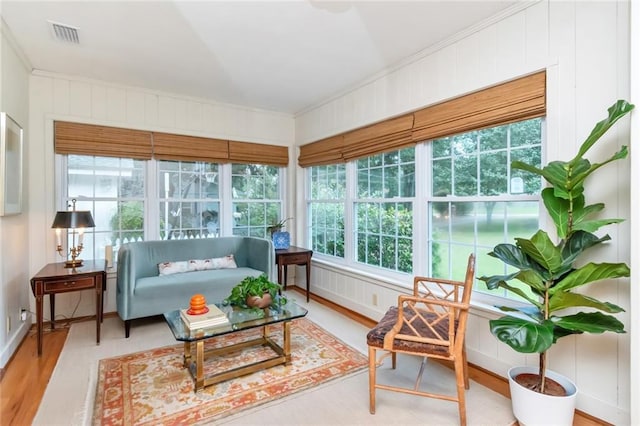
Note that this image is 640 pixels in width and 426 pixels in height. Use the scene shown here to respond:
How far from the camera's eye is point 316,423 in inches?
71.4

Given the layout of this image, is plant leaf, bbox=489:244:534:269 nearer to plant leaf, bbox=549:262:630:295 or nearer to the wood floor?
plant leaf, bbox=549:262:630:295

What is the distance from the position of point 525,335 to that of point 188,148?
385 centimetres

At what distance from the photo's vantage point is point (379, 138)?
3.31 m

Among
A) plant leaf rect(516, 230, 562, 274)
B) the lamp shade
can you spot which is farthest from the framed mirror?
plant leaf rect(516, 230, 562, 274)

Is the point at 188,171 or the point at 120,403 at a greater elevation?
the point at 188,171

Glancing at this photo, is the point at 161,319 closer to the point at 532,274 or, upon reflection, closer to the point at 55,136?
the point at 55,136

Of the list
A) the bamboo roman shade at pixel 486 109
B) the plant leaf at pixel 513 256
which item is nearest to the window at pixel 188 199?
the bamboo roman shade at pixel 486 109

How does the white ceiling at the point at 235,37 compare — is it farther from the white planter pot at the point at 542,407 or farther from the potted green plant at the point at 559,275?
the white planter pot at the point at 542,407

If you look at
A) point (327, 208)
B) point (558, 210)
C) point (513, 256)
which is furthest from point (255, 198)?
point (558, 210)

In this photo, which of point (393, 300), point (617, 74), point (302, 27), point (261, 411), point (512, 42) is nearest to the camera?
point (617, 74)

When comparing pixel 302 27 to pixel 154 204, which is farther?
pixel 154 204

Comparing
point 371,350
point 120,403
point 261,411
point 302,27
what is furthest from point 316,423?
point 302,27

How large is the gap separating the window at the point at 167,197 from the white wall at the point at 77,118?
23 cm

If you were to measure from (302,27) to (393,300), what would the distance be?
253cm
